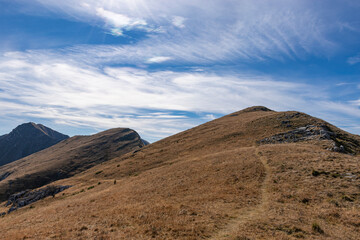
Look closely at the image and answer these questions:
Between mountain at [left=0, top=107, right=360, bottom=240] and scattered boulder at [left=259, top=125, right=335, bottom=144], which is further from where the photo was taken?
scattered boulder at [left=259, top=125, right=335, bottom=144]

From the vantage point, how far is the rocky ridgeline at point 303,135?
1789 inches

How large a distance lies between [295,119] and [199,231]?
59.8 metres

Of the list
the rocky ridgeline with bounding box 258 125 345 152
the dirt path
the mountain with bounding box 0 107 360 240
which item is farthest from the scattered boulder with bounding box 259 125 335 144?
the dirt path

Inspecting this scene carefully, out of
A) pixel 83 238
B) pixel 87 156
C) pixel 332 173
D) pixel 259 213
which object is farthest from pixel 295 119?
pixel 87 156

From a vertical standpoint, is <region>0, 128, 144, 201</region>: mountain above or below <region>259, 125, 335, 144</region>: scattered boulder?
below

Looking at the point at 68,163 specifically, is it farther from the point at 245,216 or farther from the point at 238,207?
the point at 245,216

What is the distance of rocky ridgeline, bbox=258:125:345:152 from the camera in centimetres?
4544

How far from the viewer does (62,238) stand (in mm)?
14914

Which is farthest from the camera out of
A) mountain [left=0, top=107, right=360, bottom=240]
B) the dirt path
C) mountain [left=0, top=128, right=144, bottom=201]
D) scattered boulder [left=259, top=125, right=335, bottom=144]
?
mountain [left=0, top=128, right=144, bottom=201]

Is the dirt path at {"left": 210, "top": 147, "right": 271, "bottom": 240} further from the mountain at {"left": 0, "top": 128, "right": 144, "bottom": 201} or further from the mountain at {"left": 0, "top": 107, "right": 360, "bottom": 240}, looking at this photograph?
the mountain at {"left": 0, "top": 128, "right": 144, "bottom": 201}

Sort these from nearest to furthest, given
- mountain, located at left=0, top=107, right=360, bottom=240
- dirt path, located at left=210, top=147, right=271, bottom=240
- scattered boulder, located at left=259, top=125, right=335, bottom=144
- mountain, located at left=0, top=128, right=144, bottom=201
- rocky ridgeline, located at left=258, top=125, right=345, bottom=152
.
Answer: dirt path, located at left=210, top=147, right=271, bottom=240 → mountain, located at left=0, top=107, right=360, bottom=240 → rocky ridgeline, located at left=258, top=125, right=345, bottom=152 → scattered boulder, located at left=259, top=125, right=335, bottom=144 → mountain, located at left=0, top=128, right=144, bottom=201

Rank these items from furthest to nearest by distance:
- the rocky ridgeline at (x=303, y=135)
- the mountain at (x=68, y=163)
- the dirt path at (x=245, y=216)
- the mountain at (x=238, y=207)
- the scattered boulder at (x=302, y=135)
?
the mountain at (x=68, y=163) → the scattered boulder at (x=302, y=135) → the rocky ridgeline at (x=303, y=135) → the mountain at (x=238, y=207) → the dirt path at (x=245, y=216)

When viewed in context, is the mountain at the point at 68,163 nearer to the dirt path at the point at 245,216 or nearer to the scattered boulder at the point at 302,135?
the scattered boulder at the point at 302,135

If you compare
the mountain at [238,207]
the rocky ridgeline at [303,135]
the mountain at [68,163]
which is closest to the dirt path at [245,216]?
the mountain at [238,207]
